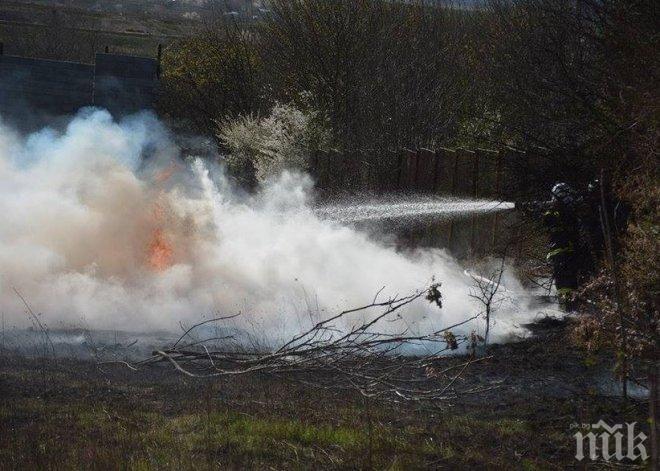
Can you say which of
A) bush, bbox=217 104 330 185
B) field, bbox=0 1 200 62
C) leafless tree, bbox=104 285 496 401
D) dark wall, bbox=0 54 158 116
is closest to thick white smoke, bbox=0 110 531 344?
leafless tree, bbox=104 285 496 401

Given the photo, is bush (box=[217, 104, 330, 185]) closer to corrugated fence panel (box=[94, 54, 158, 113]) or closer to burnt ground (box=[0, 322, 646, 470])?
corrugated fence panel (box=[94, 54, 158, 113])

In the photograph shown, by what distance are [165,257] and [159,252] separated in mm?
168

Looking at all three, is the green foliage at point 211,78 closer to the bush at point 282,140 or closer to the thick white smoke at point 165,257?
the bush at point 282,140

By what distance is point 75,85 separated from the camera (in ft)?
118

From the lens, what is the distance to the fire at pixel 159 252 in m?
16.4

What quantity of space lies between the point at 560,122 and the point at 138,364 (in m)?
7.38

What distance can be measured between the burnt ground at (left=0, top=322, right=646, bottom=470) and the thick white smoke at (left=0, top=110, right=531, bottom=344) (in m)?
2.75

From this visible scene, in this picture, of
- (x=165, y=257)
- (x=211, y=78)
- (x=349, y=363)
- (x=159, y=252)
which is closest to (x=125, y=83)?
(x=211, y=78)

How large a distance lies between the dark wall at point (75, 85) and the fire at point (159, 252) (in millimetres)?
19041

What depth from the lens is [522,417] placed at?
8.48 meters

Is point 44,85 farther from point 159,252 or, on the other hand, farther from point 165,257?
Answer: point 165,257

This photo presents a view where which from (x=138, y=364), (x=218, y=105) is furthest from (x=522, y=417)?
(x=218, y=105)

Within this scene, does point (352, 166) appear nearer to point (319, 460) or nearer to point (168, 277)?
point (168, 277)

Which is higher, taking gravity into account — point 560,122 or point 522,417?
point 560,122
